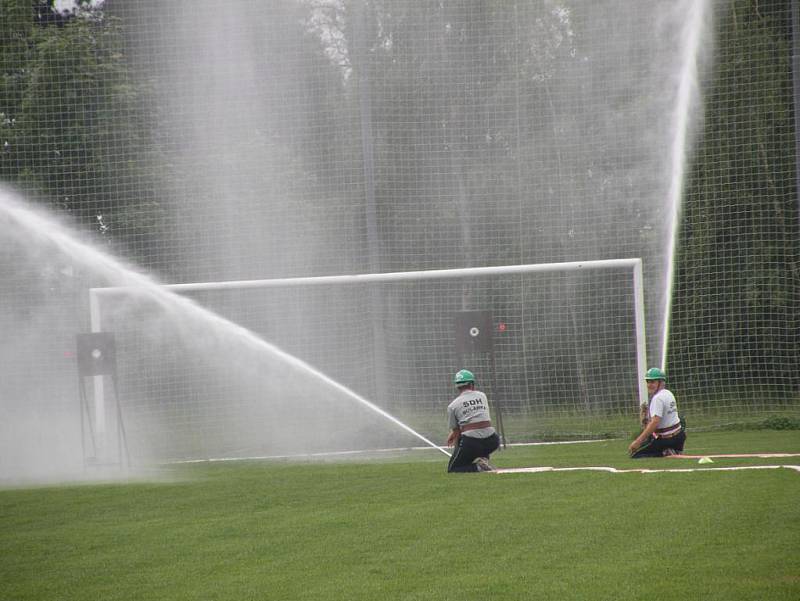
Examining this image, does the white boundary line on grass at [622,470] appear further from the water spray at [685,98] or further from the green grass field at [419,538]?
the water spray at [685,98]

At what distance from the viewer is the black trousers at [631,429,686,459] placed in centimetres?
1442

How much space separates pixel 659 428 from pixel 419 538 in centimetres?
650

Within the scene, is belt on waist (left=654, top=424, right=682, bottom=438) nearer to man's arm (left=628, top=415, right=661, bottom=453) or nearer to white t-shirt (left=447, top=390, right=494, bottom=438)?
man's arm (left=628, top=415, right=661, bottom=453)

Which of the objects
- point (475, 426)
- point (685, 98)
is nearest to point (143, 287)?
point (475, 426)

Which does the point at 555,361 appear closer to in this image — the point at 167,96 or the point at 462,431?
the point at 462,431

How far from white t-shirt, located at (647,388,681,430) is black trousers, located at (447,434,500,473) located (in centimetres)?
223

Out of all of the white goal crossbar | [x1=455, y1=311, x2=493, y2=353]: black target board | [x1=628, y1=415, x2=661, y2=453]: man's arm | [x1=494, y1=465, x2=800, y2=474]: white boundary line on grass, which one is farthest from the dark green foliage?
[x1=494, y1=465, x2=800, y2=474]: white boundary line on grass

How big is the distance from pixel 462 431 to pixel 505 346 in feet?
29.9

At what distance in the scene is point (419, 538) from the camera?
8.72m

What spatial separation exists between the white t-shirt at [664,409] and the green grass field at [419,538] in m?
0.74

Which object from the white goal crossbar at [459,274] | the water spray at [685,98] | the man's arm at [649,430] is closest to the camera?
the man's arm at [649,430]

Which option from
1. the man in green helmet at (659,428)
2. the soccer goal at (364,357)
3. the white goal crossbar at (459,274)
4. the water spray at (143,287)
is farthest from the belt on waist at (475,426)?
the soccer goal at (364,357)

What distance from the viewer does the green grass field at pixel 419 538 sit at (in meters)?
6.98

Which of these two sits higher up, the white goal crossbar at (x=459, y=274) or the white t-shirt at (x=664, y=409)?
the white goal crossbar at (x=459, y=274)
